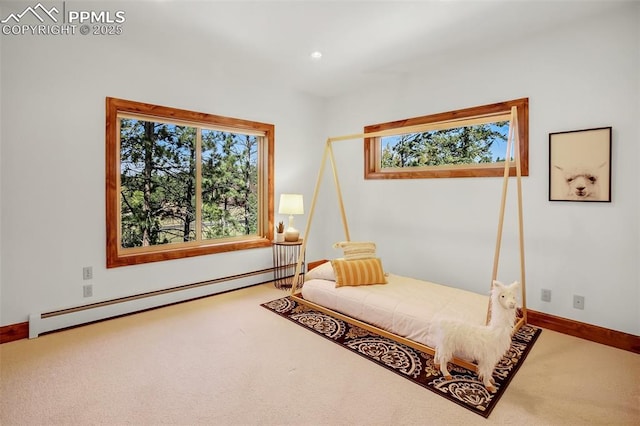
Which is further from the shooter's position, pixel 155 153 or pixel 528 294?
pixel 155 153

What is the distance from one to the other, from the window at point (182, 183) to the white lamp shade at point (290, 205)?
0.33m

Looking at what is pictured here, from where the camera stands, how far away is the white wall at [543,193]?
8.77ft

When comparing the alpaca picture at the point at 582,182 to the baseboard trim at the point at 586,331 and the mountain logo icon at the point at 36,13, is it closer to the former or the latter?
the baseboard trim at the point at 586,331

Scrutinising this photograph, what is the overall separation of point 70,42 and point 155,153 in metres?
1.18

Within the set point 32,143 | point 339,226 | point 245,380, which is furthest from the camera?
point 339,226

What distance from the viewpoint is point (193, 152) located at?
393 centimetres

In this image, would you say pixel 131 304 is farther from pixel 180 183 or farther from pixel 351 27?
pixel 351 27

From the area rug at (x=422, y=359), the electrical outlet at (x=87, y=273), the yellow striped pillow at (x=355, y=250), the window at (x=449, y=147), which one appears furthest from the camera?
the yellow striped pillow at (x=355, y=250)

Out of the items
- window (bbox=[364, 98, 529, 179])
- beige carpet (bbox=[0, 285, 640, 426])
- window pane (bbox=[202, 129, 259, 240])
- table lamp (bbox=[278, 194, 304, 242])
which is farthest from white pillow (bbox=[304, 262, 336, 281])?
window (bbox=[364, 98, 529, 179])

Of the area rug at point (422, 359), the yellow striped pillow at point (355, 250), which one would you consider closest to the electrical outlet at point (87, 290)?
the area rug at point (422, 359)

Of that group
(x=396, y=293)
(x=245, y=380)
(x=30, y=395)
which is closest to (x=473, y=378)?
(x=396, y=293)

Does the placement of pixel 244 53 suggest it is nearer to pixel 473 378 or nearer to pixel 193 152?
pixel 193 152

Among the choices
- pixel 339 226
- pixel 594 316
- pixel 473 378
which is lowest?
pixel 473 378

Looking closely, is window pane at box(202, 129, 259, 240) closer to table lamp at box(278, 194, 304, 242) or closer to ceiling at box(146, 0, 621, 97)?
table lamp at box(278, 194, 304, 242)
